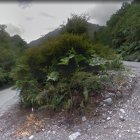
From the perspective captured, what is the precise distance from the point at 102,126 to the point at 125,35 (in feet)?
68.8

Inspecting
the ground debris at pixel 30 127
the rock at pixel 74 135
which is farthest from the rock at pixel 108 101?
the ground debris at pixel 30 127

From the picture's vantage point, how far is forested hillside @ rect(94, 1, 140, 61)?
1953 centimetres

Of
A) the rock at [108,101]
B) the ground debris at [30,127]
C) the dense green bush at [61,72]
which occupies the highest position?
the dense green bush at [61,72]

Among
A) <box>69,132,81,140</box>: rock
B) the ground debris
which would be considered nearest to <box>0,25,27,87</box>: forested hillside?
the ground debris

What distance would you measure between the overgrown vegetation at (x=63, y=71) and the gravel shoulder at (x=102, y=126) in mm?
398

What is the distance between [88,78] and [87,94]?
0.43 metres

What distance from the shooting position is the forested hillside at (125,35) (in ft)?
64.1

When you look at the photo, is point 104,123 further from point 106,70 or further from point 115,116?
point 106,70

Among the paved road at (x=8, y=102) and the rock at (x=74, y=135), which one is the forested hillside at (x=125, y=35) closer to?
the paved road at (x=8, y=102)

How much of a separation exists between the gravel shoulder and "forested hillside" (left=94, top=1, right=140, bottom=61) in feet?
16.0

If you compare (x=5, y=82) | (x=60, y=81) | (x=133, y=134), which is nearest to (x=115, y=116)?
(x=133, y=134)

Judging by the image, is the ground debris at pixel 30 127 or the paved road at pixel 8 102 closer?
the ground debris at pixel 30 127

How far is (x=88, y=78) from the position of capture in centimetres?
625

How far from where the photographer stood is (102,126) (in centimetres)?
545
